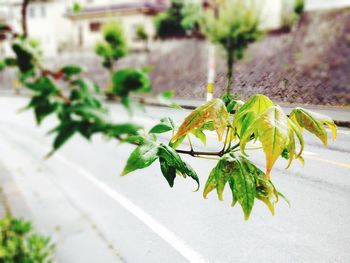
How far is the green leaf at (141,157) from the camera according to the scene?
0.58 meters

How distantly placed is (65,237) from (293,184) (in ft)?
12.3

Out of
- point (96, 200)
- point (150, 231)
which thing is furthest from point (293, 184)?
point (96, 200)

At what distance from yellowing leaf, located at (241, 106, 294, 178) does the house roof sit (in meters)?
20.8

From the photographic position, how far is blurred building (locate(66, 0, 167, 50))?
2050 centimetres

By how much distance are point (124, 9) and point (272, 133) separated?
21940 mm

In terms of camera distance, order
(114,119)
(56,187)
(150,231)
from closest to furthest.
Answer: (114,119) → (150,231) → (56,187)

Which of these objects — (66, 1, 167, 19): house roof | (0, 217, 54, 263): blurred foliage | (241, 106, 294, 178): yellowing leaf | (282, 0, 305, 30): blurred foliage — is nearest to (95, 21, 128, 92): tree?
(66, 1, 167, 19): house roof

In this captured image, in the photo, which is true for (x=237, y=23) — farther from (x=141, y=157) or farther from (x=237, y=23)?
(x=141, y=157)

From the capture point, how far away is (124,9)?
68.5 feet

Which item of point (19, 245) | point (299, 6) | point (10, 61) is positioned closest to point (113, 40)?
point (299, 6)

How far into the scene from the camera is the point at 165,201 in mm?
998

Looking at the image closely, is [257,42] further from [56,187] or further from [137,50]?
[56,187]

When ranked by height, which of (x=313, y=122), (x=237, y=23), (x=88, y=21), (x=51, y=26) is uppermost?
(x=88, y=21)

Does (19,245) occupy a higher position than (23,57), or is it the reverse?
(23,57)
